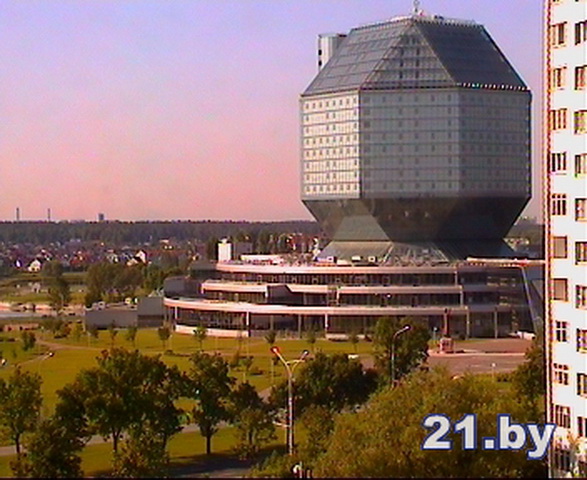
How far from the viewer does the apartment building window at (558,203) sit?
5294 cm

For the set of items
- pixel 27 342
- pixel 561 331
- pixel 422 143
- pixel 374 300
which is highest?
pixel 422 143

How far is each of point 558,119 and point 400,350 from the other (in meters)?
35.8

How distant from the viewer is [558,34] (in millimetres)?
53438

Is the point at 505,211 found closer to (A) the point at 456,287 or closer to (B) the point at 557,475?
(A) the point at 456,287

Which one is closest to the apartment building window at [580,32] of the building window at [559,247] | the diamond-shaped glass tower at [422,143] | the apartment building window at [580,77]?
the apartment building window at [580,77]

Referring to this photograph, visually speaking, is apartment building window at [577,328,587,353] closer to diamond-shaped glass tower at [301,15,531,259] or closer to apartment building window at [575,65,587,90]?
apartment building window at [575,65,587,90]

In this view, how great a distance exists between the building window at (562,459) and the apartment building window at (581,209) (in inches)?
376

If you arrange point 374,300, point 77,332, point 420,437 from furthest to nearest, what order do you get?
point 374,300
point 77,332
point 420,437

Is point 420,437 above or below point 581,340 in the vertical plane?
below

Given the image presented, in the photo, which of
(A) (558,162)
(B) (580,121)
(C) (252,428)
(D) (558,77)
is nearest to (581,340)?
(A) (558,162)

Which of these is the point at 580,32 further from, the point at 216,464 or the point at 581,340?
the point at 216,464

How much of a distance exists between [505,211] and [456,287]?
30.0 meters

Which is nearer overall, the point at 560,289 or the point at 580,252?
the point at 580,252

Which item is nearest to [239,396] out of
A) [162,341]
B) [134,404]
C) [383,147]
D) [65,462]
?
[134,404]
